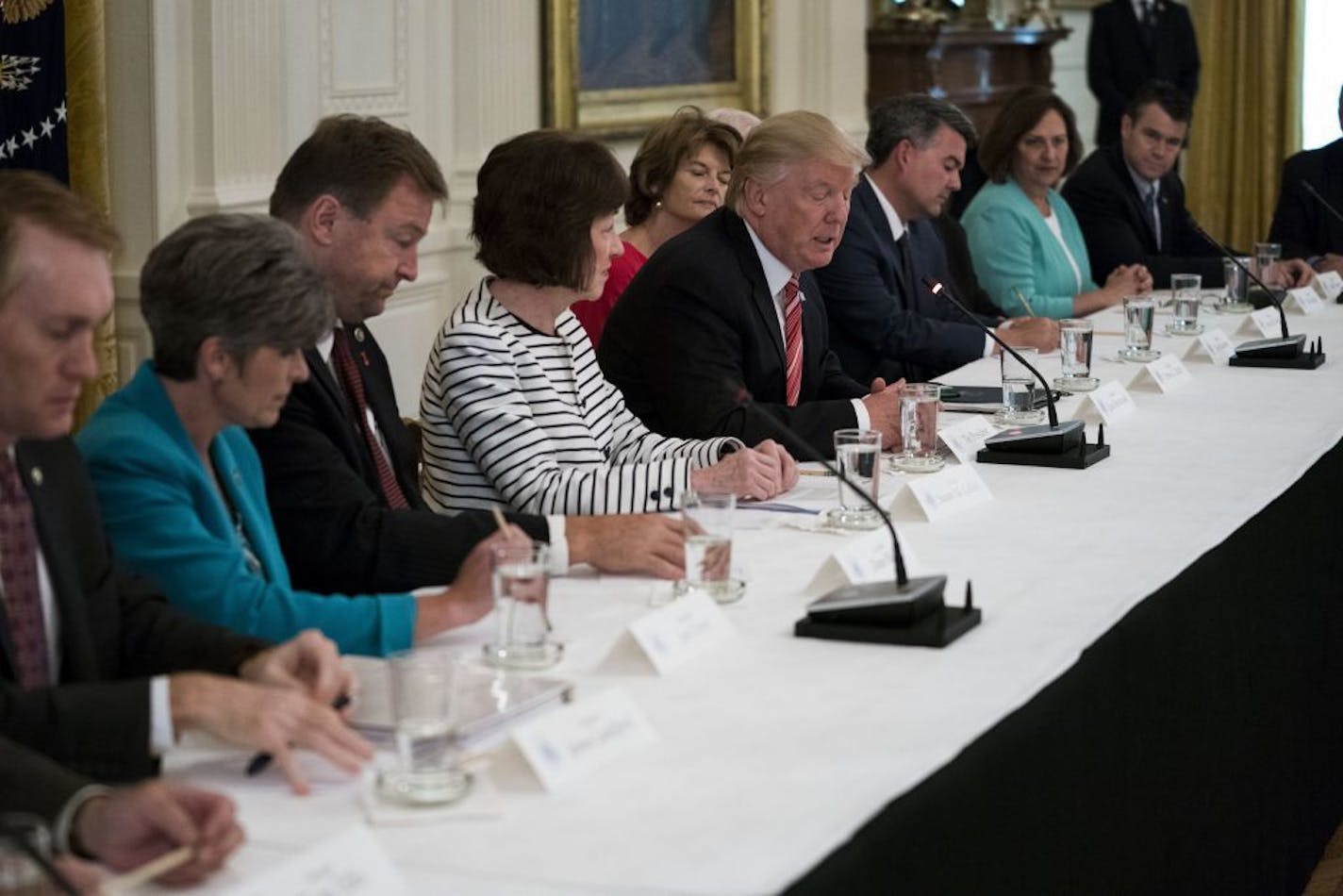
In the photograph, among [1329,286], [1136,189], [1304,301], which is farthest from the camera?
[1136,189]

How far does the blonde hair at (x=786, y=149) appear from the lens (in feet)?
12.5

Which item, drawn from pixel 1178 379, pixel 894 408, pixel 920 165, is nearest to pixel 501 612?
pixel 894 408

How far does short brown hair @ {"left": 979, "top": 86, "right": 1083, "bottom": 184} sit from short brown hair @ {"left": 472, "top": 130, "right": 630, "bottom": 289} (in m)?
3.01

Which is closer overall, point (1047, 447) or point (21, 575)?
point (21, 575)

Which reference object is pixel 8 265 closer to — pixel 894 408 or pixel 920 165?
pixel 894 408

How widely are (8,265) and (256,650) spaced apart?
463 mm

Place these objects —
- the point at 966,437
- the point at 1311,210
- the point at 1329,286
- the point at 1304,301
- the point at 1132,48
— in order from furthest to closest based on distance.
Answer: the point at 1132,48 → the point at 1311,210 → the point at 1329,286 → the point at 1304,301 → the point at 966,437

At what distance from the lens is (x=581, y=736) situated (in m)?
1.82

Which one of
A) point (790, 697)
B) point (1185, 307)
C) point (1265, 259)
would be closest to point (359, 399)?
point (790, 697)

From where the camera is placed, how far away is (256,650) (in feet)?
6.82

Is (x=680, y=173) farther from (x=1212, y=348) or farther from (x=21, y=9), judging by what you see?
(x=21, y=9)

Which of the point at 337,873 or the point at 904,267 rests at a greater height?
the point at 904,267

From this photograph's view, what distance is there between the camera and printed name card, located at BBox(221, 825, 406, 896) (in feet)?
4.74

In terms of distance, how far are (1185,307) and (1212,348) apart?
0.48m
